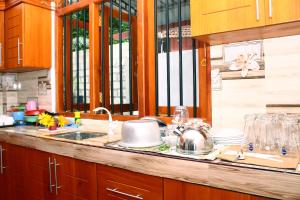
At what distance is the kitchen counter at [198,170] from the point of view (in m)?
0.98

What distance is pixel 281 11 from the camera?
1208 millimetres

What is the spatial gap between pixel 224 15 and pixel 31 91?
108 inches

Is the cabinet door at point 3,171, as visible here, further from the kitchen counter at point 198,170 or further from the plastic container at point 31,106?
the kitchen counter at point 198,170

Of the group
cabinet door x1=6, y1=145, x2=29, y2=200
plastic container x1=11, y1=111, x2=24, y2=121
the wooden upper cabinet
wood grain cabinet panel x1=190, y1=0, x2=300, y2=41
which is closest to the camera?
wood grain cabinet panel x1=190, y1=0, x2=300, y2=41

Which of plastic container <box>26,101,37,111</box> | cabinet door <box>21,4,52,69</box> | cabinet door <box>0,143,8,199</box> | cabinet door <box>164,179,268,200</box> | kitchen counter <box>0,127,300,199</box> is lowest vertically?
cabinet door <box>0,143,8,199</box>

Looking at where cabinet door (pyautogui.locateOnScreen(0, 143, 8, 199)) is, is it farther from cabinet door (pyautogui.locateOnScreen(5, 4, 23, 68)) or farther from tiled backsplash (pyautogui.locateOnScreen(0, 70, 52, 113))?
cabinet door (pyautogui.locateOnScreen(5, 4, 23, 68))

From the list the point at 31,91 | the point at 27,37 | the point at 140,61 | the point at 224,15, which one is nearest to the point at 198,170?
the point at 224,15

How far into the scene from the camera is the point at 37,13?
278 centimetres

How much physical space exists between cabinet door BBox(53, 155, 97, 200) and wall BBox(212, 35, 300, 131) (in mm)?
939

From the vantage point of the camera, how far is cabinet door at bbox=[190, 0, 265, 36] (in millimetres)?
1279

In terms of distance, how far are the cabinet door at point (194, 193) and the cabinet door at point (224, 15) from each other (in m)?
0.85

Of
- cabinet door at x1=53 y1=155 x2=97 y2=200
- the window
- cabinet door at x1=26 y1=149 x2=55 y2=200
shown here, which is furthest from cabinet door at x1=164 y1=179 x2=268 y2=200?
cabinet door at x1=26 y1=149 x2=55 y2=200

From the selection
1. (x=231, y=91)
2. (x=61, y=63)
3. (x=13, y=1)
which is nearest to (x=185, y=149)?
(x=231, y=91)

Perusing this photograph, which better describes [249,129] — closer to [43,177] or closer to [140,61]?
[140,61]
